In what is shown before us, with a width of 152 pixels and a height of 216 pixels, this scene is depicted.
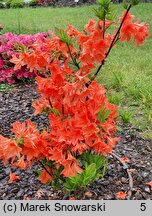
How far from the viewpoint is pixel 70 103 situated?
2.58 m

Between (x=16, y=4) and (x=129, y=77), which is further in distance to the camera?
(x=16, y=4)

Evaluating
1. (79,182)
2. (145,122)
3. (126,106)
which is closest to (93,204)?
(79,182)

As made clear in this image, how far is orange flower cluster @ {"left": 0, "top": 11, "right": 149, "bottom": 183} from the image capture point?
2.53 meters

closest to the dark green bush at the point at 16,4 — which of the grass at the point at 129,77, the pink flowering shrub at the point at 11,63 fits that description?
the grass at the point at 129,77

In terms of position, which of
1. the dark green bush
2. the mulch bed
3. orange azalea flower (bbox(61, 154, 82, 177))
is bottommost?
the mulch bed

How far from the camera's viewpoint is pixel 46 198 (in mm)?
3160

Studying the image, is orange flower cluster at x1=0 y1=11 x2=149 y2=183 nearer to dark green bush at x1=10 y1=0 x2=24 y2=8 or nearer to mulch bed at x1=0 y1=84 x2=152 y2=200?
mulch bed at x1=0 y1=84 x2=152 y2=200

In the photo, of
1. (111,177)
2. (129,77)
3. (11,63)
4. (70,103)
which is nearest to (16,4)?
(11,63)

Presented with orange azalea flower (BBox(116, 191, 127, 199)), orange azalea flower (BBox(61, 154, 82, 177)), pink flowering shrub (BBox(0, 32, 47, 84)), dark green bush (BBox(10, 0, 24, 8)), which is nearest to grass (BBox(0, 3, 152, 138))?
pink flowering shrub (BBox(0, 32, 47, 84))

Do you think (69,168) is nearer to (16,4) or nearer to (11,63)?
(11,63)

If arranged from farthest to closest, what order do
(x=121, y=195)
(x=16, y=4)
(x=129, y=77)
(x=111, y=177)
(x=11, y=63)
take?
(x=16, y=4) → (x=11, y=63) → (x=129, y=77) → (x=111, y=177) → (x=121, y=195)

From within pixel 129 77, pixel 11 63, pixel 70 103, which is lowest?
pixel 129 77

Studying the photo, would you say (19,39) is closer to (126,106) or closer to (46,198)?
(126,106)

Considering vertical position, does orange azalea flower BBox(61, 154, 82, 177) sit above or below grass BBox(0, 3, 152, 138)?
above
